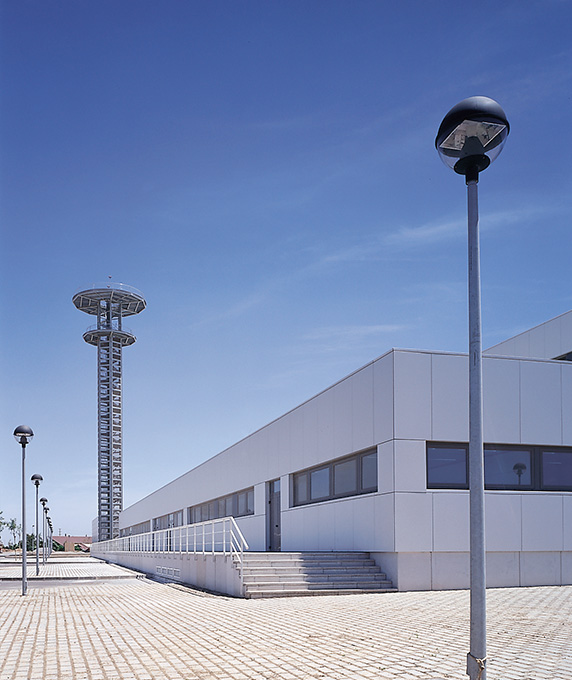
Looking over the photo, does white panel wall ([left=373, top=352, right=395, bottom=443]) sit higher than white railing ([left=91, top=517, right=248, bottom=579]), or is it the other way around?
white panel wall ([left=373, top=352, right=395, bottom=443])

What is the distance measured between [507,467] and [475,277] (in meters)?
12.0

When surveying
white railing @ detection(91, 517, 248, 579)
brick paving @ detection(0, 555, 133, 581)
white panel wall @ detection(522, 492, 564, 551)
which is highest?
white panel wall @ detection(522, 492, 564, 551)

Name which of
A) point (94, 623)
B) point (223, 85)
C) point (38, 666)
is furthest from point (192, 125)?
point (38, 666)

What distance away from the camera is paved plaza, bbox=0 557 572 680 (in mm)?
6949

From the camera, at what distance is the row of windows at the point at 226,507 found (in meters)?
29.0

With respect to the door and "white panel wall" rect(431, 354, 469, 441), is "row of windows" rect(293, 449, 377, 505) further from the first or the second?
the door

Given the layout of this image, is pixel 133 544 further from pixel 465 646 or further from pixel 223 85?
pixel 465 646

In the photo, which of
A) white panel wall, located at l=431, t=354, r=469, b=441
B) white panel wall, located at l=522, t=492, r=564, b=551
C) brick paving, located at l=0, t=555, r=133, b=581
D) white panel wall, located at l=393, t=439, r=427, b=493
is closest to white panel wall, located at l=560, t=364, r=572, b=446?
white panel wall, located at l=522, t=492, r=564, b=551

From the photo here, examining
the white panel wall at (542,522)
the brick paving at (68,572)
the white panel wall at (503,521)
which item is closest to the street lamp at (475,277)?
the white panel wall at (503,521)

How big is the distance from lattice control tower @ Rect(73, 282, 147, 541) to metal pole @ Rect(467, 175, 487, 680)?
6911 centimetres

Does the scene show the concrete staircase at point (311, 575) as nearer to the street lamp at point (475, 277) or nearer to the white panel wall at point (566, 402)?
the white panel wall at point (566, 402)

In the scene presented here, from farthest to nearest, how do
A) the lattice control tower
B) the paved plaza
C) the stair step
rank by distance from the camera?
the lattice control tower, the stair step, the paved plaza

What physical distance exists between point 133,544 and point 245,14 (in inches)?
1135

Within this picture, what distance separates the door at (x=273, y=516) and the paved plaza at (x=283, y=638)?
1036cm
